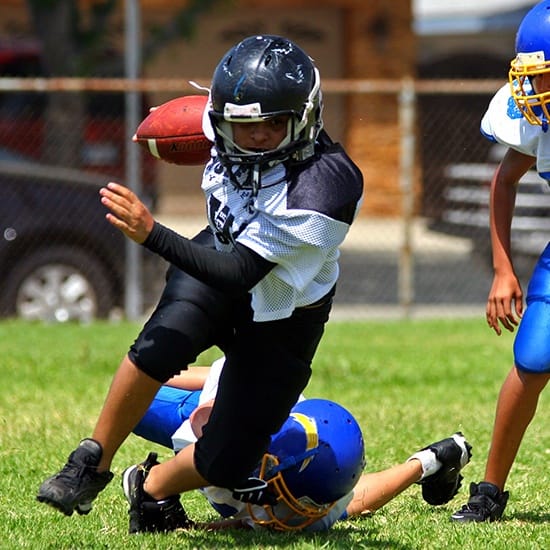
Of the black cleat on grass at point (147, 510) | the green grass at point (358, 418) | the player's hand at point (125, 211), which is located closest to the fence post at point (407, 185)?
the green grass at point (358, 418)

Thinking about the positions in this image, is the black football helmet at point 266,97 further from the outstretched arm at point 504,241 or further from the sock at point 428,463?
the sock at point 428,463

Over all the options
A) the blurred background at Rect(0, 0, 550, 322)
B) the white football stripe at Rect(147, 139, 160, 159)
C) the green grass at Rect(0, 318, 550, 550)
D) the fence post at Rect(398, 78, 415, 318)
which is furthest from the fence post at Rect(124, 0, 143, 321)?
the white football stripe at Rect(147, 139, 160, 159)

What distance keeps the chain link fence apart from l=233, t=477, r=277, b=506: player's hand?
14.3 ft

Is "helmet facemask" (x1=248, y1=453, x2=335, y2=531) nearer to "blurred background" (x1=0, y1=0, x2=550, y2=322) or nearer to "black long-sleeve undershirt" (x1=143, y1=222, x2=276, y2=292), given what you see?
"black long-sleeve undershirt" (x1=143, y1=222, x2=276, y2=292)

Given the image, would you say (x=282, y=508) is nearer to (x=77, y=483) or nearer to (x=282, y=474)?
(x=282, y=474)

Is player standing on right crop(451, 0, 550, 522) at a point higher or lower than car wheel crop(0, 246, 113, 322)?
higher

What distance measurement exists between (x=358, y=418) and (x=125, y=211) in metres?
3.18

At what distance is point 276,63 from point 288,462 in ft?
4.18

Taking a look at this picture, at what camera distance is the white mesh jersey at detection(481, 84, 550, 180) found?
14.5ft

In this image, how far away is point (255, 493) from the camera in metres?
4.18

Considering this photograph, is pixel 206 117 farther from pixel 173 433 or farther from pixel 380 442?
pixel 380 442

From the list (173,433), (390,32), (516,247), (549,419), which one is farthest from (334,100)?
(173,433)

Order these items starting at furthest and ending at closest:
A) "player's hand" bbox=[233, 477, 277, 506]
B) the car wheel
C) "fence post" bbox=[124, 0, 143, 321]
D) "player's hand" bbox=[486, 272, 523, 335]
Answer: "fence post" bbox=[124, 0, 143, 321]
the car wheel
"player's hand" bbox=[486, 272, 523, 335]
"player's hand" bbox=[233, 477, 277, 506]

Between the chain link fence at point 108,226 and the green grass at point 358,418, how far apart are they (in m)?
0.43
